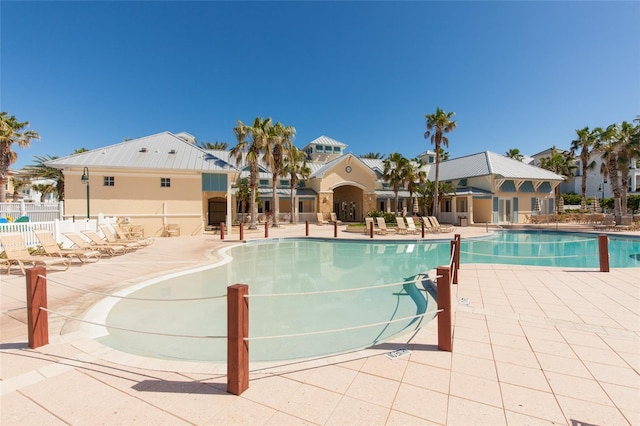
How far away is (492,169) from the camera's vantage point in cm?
2859

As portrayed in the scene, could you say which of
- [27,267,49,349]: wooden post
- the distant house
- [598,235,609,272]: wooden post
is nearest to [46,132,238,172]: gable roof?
the distant house

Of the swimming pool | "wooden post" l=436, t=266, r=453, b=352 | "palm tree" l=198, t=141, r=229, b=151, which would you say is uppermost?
"palm tree" l=198, t=141, r=229, b=151

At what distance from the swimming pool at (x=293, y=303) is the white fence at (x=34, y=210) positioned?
39.3 feet

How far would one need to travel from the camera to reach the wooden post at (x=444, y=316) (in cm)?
379

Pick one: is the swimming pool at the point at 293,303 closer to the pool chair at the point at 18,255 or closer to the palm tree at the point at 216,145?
the pool chair at the point at 18,255

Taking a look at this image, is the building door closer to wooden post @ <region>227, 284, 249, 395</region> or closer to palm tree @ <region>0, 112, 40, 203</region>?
wooden post @ <region>227, 284, 249, 395</region>

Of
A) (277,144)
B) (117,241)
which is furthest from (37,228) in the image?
(277,144)

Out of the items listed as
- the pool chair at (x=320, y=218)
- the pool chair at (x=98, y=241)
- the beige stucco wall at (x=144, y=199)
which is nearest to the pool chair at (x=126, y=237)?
the pool chair at (x=98, y=241)

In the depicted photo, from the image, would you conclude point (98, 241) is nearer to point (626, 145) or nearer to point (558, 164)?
point (626, 145)

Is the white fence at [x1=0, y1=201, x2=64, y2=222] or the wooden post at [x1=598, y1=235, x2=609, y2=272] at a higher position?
the white fence at [x1=0, y1=201, x2=64, y2=222]

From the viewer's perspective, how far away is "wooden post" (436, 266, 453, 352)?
3.79 m

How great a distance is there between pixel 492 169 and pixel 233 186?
80.5 ft

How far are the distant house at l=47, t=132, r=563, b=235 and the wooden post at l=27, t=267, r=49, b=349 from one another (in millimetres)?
15106

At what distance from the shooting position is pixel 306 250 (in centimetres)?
1518
